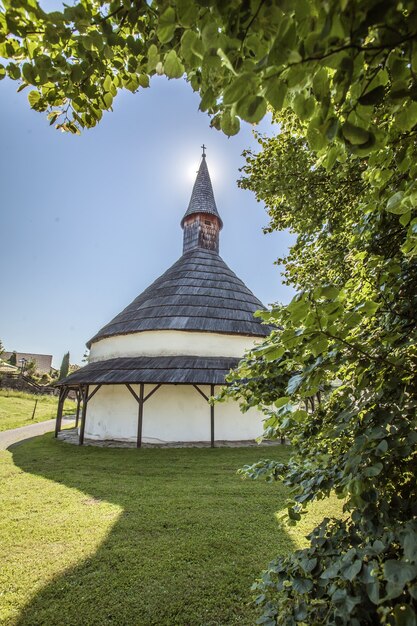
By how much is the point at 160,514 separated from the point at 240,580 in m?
2.50

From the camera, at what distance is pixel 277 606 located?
1.47m

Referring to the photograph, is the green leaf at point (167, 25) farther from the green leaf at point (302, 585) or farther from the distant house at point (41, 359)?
the distant house at point (41, 359)

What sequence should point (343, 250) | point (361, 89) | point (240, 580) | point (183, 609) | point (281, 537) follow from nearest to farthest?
point (361, 89), point (183, 609), point (240, 580), point (343, 250), point (281, 537)

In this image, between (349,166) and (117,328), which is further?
(117,328)

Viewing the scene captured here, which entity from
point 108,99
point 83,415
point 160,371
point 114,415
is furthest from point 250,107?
point 114,415

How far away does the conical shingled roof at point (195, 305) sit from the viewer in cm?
1573

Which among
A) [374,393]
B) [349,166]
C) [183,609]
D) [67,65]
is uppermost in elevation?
[349,166]

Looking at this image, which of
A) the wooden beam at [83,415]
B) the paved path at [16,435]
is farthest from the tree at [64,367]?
the wooden beam at [83,415]

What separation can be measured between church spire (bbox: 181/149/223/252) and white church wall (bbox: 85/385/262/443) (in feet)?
39.1

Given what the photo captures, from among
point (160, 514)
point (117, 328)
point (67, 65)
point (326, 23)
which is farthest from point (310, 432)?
point (117, 328)

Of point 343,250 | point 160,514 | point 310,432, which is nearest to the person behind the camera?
point 310,432

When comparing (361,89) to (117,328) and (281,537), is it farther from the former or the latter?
(117,328)

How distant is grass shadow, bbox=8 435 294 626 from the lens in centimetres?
329

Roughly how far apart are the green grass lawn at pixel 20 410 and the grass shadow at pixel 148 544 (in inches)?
529
